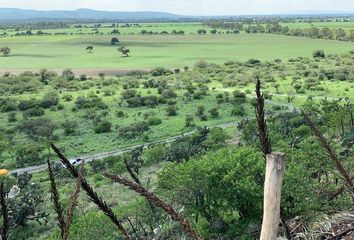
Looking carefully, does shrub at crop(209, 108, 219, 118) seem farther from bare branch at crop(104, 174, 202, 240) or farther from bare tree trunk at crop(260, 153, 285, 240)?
bare tree trunk at crop(260, 153, 285, 240)

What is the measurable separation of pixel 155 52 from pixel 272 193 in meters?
164

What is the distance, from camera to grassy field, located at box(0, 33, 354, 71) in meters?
142

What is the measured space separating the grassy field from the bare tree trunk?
431ft

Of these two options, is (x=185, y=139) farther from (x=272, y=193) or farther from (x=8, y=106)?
(x=272, y=193)

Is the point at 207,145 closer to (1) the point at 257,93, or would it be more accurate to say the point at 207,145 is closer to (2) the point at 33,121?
(2) the point at 33,121

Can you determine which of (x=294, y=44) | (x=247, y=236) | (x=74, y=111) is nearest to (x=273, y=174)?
(x=247, y=236)

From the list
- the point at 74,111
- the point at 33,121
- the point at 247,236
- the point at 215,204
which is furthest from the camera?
the point at 74,111

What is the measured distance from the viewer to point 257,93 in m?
2.46

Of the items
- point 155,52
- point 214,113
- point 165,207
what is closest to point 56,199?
point 165,207

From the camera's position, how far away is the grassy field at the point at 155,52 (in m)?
142

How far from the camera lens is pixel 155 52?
165m

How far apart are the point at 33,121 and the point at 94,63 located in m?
74.7

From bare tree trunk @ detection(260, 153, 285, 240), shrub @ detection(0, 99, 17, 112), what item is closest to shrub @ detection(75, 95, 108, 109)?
shrub @ detection(0, 99, 17, 112)

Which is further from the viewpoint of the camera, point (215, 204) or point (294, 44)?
point (294, 44)
